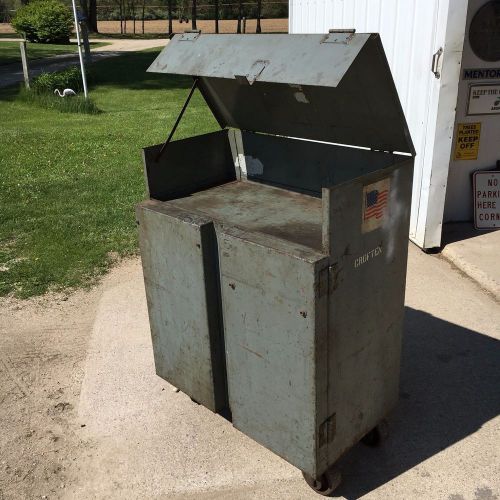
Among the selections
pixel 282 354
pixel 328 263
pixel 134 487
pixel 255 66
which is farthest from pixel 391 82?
pixel 134 487

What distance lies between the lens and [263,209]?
10.8 feet

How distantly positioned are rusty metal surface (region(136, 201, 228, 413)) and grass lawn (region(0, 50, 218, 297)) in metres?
2.27

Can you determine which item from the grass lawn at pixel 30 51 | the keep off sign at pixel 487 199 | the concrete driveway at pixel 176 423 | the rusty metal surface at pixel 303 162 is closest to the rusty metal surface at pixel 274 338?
the concrete driveway at pixel 176 423

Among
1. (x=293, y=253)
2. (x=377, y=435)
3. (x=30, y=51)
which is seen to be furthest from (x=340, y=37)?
(x=30, y=51)

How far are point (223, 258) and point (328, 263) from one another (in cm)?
53

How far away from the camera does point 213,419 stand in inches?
139

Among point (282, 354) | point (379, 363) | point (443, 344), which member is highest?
point (282, 354)

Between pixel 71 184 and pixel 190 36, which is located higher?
pixel 190 36

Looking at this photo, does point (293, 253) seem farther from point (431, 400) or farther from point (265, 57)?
point (431, 400)

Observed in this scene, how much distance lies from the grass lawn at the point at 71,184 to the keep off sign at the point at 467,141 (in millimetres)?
3451

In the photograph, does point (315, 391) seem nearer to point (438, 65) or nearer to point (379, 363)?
point (379, 363)

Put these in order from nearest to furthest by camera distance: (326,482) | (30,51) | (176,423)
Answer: (326,482) → (176,423) → (30,51)

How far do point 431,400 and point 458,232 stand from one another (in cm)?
283

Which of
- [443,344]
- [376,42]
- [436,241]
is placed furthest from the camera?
[436,241]
